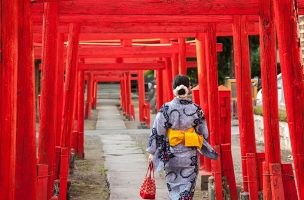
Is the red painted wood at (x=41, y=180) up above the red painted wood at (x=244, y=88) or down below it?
below

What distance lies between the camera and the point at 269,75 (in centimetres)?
612

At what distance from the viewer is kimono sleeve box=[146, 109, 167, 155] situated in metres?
6.32

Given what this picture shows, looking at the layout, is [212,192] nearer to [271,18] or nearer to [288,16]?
[271,18]

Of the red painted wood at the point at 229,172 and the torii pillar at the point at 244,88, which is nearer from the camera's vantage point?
the torii pillar at the point at 244,88

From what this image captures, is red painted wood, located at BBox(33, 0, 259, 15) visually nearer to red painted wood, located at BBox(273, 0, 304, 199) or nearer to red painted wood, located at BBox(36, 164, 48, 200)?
red painted wood, located at BBox(273, 0, 304, 199)

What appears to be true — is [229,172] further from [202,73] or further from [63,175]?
[202,73]

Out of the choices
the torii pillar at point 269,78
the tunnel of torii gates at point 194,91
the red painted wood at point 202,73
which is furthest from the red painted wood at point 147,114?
the torii pillar at point 269,78

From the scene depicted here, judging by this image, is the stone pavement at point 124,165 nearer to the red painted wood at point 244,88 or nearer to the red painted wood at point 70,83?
the red painted wood at point 70,83

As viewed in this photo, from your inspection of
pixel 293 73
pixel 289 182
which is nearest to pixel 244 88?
pixel 289 182

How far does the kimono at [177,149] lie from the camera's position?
6.32 m

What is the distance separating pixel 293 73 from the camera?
517 cm

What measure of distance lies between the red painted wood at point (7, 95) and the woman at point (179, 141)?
7.21 ft

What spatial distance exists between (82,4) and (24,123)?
6.35 ft

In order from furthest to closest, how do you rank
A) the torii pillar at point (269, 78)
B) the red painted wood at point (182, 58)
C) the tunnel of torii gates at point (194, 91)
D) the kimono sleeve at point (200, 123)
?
1. the red painted wood at point (182, 58)
2. the kimono sleeve at point (200, 123)
3. the torii pillar at point (269, 78)
4. the tunnel of torii gates at point (194, 91)
